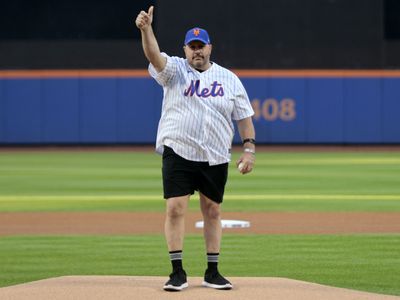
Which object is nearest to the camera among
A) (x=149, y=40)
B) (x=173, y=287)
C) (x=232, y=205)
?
(x=149, y=40)

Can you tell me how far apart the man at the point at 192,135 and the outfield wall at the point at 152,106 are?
29.2 m

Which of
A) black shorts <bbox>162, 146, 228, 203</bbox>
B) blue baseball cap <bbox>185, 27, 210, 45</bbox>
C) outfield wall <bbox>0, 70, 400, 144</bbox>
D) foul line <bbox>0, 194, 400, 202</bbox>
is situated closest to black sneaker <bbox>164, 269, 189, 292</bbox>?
black shorts <bbox>162, 146, 228, 203</bbox>

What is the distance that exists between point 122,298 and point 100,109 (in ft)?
98.9

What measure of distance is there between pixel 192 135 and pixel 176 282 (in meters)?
1.05

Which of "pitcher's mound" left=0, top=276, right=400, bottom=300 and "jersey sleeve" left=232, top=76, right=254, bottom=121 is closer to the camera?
"pitcher's mound" left=0, top=276, right=400, bottom=300

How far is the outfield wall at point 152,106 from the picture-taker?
37.6 m

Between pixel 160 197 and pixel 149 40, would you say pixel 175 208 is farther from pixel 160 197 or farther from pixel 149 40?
pixel 160 197

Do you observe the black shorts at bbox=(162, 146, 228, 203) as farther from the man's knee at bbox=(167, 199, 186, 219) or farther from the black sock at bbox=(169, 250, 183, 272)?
the black sock at bbox=(169, 250, 183, 272)

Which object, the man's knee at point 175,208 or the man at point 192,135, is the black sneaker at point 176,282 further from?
the man's knee at point 175,208

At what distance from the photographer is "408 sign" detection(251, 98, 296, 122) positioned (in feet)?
125

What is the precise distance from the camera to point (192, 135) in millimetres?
8594

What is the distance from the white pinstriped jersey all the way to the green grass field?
1.85 m

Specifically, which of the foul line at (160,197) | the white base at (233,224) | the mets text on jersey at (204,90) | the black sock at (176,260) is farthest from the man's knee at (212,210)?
the foul line at (160,197)

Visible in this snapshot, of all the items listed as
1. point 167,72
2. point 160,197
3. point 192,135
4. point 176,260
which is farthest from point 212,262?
point 160,197
